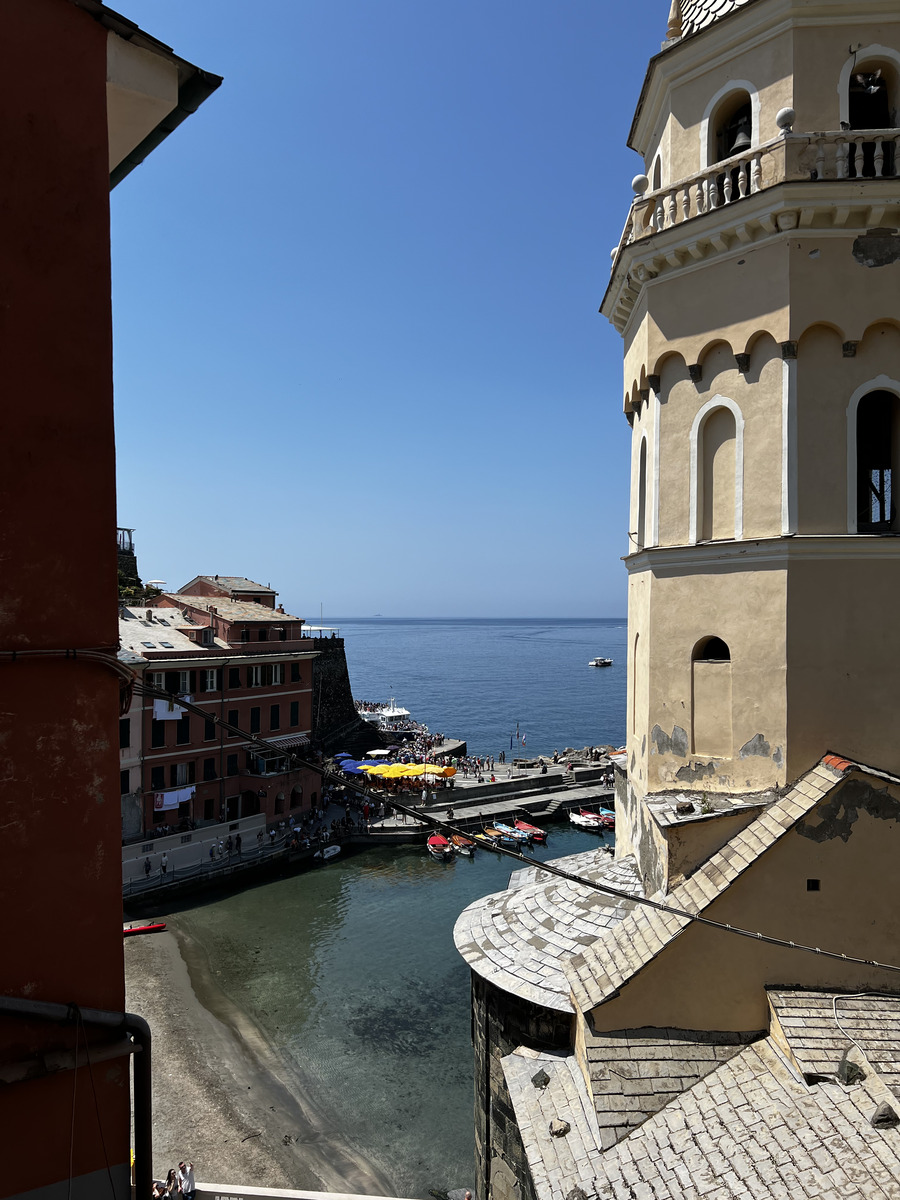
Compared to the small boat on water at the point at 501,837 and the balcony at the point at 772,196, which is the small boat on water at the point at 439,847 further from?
the balcony at the point at 772,196

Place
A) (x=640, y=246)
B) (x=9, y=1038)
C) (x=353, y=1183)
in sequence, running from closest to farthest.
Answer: (x=9, y=1038) → (x=640, y=246) → (x=353, y=1183)

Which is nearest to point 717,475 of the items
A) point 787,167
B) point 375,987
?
point 787,167

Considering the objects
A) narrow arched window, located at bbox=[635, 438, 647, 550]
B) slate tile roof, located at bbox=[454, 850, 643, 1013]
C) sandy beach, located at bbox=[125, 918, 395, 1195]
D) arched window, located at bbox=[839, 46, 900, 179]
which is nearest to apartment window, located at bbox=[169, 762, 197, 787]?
sandy beach, located at bbox=[125, 918, 395, 1195]

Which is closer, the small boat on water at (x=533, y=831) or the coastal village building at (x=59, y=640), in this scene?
the coastal village building at (x=59, y=640)

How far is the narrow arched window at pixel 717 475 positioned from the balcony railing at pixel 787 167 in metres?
2.43

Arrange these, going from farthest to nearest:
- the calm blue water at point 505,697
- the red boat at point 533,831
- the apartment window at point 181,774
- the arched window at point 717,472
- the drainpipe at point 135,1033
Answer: the calm blue water at point 505,697 < the red boat at point 533,831 < the apartment window at point 181,774 < the arched window at point 717,472 < the drainpipe at point 135,1033

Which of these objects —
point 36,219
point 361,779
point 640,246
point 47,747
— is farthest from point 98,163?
point 361,779

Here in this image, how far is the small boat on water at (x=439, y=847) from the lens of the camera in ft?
124

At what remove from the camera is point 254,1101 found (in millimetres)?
19359

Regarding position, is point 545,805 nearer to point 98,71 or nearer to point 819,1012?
point 819,1012

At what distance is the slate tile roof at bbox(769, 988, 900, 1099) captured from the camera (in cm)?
712

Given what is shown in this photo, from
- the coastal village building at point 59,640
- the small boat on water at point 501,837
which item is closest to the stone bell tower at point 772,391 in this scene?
the coastal village building at point 59,640

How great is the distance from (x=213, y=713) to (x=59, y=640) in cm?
3495

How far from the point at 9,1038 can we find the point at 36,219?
12.4ft
